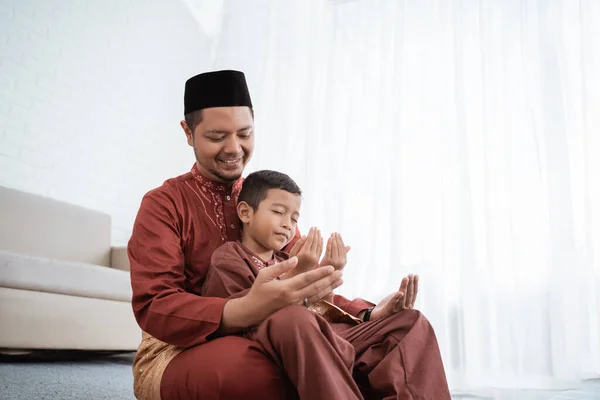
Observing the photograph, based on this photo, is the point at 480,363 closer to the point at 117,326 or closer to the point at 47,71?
the point at 117,326

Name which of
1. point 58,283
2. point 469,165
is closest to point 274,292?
point 58,283

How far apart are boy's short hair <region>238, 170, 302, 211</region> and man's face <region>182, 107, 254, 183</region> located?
5cm

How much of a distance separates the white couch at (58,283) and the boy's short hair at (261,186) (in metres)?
1.57

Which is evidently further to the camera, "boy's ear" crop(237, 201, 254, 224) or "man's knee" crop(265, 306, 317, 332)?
"boy's ear" crop(237, 201, 254, 224)

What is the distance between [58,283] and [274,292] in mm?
1993

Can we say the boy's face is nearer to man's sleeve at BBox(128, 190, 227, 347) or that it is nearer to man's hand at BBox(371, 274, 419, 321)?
man's sleeve at BBox(128, 190, 227, 347)

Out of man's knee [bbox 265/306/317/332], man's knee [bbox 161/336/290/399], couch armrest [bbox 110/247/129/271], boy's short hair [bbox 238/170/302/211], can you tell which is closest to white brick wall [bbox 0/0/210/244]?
couch armrest [bbox 110/247/129/271]

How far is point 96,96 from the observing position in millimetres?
3838

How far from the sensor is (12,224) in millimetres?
2998

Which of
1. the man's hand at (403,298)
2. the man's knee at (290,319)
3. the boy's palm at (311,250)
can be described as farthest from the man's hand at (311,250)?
the man's hand at (403,298)

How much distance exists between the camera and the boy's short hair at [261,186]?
1352 mm

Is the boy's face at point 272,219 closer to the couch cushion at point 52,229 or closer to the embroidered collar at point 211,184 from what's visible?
the embroidered collar at point 211,184

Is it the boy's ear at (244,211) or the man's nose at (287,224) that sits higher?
the boy's ear at (244,211)

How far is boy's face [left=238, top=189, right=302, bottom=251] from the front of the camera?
4.33 feet
